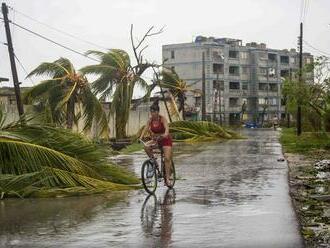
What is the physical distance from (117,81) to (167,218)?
68.6ft

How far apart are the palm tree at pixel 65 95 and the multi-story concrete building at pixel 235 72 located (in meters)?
64.4

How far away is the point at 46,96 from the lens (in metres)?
22.9

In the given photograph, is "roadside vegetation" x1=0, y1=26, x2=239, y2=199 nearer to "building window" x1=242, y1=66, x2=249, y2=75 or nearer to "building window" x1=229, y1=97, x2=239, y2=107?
"building window" x1=229, y1=97, x2=239, y2=107

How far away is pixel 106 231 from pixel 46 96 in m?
15.9

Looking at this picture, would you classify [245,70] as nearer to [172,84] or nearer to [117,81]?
[172,84]

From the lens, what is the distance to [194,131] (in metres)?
32.7

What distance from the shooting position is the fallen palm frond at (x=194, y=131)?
31891mm

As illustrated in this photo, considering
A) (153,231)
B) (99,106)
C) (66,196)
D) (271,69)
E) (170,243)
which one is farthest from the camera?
(271,69)

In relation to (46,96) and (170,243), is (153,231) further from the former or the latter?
(46,96)

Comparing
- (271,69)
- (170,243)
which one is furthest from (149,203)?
(271,69)

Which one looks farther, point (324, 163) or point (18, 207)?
point (324, 163)

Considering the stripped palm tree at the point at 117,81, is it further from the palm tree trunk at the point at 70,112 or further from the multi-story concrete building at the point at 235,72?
the multi-story concrete building at the point at 235,72

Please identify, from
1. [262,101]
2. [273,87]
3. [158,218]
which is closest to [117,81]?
[158,218]

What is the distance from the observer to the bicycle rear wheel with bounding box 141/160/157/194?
36.6ft
